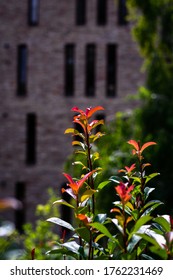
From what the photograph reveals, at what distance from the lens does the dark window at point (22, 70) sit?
1549 cm

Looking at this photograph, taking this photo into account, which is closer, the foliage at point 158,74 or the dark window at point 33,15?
the foliage at point 158,74

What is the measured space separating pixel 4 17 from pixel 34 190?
4.85 meters

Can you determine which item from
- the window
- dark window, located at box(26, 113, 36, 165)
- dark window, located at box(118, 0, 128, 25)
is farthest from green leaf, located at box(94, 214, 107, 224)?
dark window, located at box(26, 113, 36, 165)

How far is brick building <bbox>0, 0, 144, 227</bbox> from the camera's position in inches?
→ 574

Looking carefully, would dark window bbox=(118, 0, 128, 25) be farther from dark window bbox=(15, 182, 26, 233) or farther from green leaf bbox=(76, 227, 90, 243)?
green leaf bbox=(76, 227, 90, 243)

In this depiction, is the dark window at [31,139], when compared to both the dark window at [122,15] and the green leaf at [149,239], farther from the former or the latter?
the green leaf at [149,239]

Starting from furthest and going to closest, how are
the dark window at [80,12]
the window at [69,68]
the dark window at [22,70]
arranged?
the dark window at [22,70] < the window at [69,68] < the dark window at [80,12]

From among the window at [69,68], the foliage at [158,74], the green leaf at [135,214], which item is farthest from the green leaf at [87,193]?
the window at [69,68]

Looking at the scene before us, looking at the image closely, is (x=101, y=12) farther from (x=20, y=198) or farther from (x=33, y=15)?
(x=20, y=198)

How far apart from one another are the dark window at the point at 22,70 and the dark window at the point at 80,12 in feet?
5.59

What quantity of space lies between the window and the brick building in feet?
0.09

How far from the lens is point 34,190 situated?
15.3 metres
